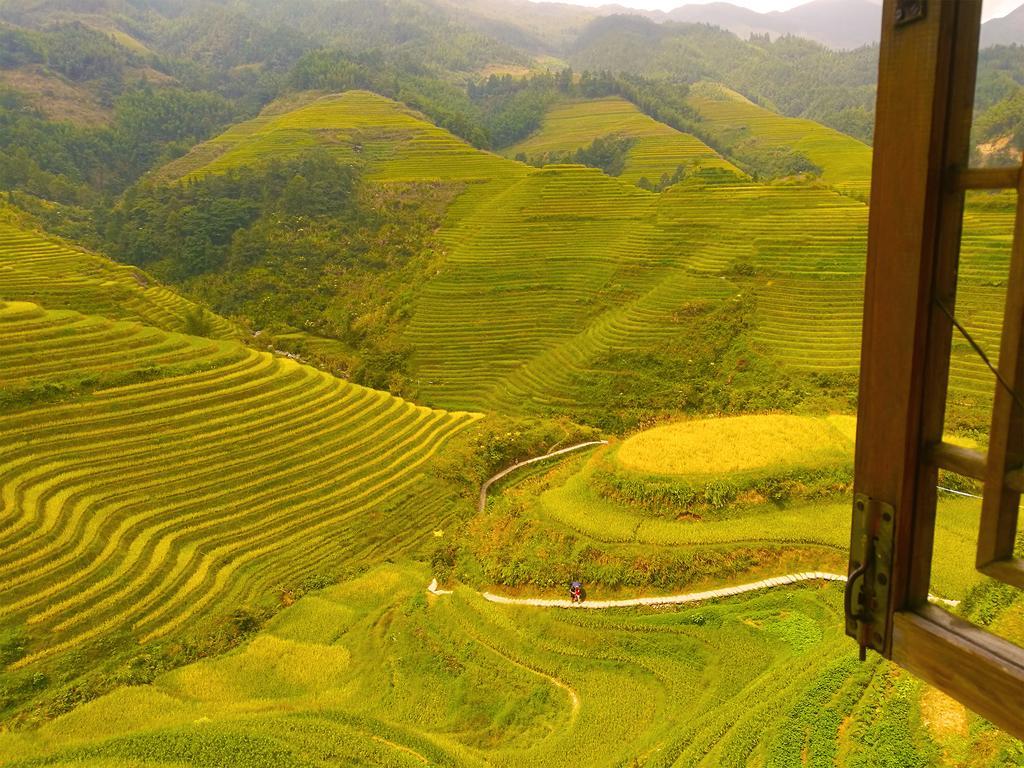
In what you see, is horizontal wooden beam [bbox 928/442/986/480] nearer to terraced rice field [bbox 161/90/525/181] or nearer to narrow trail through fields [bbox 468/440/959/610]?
narrow trail through fields [bbox 468/440/959/610]

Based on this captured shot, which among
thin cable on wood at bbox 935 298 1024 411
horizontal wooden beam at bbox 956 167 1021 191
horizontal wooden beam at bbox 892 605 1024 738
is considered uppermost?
horizontal wooden beam at bbox 956 167 1021 191

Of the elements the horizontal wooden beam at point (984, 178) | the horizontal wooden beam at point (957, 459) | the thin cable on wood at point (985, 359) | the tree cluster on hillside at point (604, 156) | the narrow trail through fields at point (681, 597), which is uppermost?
the tree cluster on hillside at point (604, 156)

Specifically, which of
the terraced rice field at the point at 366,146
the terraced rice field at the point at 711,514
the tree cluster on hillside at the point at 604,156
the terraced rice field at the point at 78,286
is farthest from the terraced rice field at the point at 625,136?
the terraced rice field at the point at 78,286

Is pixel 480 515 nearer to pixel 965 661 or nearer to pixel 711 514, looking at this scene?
pixel 711 514

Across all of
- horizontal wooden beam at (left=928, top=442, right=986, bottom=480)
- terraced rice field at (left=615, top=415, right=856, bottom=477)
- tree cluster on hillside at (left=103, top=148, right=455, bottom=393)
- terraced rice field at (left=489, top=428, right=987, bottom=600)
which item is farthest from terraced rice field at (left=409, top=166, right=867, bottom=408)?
horizontal wooden beam at (left=928, top=442, right=986, bottom=480)

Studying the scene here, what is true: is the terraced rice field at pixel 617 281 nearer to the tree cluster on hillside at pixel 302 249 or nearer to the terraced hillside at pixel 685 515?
the tree cluster on hillside at pixel 302 249

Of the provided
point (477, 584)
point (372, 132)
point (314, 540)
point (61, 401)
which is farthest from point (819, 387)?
point (372, 132)

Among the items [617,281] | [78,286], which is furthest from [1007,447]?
[78,286]
